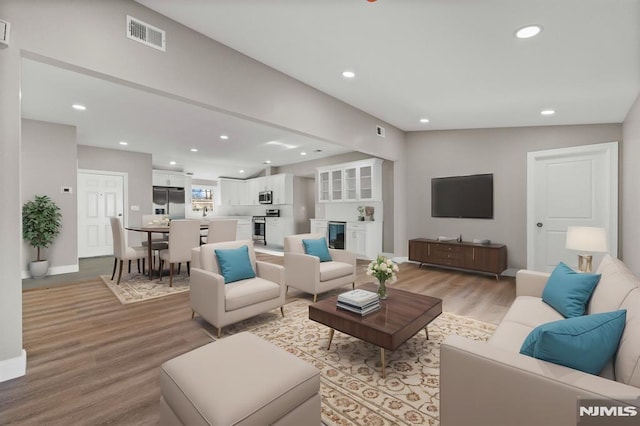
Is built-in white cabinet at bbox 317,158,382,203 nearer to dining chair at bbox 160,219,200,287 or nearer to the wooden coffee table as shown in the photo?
dining chair at bbox 160,219,200,287

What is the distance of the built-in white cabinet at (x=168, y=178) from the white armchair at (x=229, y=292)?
6806 mm

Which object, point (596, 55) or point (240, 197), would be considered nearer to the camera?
point (596, 55)

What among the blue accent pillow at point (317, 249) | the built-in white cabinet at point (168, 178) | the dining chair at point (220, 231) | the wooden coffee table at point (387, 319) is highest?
the built-in white cabinet at point (168, 178)

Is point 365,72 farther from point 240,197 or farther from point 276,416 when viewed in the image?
point 240,197

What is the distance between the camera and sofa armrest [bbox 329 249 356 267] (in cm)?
406

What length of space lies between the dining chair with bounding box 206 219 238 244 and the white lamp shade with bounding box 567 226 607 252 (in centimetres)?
463

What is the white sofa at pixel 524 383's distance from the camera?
996 millimetres

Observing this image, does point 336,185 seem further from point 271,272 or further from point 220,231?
point 271,272

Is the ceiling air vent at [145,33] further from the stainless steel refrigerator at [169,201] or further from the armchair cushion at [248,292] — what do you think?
the stainless steel refrigerator at [169,201]

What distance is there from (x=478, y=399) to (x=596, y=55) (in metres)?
3.16

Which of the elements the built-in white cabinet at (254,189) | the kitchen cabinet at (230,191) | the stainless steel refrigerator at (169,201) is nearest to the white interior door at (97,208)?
the stainless steel refrigerator at (169,201)

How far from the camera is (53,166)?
17.1ft

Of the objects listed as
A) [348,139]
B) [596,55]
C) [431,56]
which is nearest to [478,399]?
[431,56]

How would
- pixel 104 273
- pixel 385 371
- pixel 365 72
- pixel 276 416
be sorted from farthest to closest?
pixel 104 273, pixel 365 72, pixel 385 371, pixel 276 416
